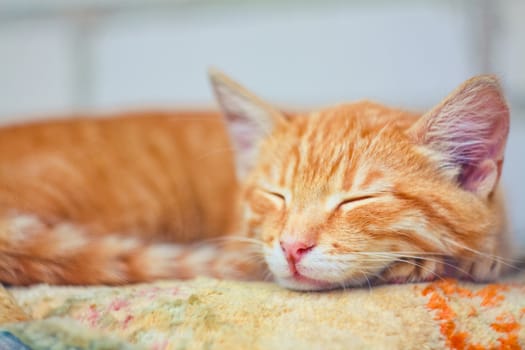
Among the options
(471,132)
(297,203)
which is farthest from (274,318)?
(471,132)

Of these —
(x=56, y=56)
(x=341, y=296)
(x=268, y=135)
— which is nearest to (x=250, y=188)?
(x=268, y=135)

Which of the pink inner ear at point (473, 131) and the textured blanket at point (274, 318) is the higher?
the pink inner ear at point (473, 131)

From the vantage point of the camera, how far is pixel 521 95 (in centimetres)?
220

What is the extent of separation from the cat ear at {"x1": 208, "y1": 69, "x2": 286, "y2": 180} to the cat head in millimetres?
185

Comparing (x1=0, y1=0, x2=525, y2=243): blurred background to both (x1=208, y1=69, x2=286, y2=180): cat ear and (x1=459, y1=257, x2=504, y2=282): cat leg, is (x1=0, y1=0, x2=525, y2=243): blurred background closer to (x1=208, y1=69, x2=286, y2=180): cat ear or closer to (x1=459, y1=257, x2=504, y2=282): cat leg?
(x1=208, y1=69, x2=286, y2=180): cat ear

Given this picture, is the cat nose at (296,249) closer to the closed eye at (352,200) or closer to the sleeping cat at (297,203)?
the sleeping cat at (297,203)

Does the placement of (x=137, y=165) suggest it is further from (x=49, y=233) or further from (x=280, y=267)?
(x=280, y=267)

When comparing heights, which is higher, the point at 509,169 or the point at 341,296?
the point at 341,296

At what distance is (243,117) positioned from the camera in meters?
1.42

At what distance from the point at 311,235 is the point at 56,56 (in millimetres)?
1920

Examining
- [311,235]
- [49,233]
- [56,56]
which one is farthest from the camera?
[56,56]

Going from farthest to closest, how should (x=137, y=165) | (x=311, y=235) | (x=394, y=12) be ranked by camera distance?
(x=394, y=12), (x=137, y=165), (x=311, y=235)

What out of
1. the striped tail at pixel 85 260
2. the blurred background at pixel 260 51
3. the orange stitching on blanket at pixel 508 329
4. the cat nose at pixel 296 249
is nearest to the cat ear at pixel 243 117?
the striped tail at pixel 85 260

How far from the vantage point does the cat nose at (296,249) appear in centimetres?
103
